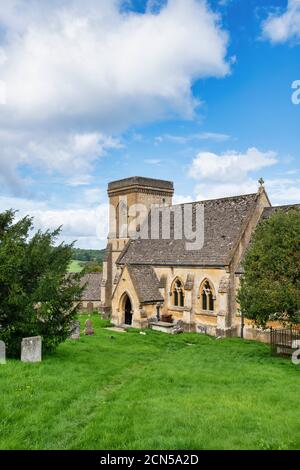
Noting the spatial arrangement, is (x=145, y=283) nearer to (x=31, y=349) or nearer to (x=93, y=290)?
(x=31, y=349)

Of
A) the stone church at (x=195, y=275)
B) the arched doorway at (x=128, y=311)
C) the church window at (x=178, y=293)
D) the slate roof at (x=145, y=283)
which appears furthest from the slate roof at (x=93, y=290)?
the church window at (x=178, y=293)

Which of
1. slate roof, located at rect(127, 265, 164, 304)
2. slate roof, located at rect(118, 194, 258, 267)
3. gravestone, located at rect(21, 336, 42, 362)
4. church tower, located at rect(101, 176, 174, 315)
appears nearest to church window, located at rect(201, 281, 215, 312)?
slate roof, located at rect(118, 194, 258, 267)

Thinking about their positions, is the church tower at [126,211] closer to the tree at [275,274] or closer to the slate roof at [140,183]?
the slate roof at [140,183]

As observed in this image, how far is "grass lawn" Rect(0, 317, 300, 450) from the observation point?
973cm

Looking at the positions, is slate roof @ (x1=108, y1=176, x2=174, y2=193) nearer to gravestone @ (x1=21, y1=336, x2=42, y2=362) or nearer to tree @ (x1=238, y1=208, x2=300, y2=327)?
tree @ (x1=238, y1=208, x2=300, y2=327)

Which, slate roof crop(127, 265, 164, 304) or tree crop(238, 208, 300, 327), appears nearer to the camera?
tree crop(238, 208, 300, 327)

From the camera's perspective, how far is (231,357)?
2241 cm

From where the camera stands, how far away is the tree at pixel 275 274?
20.4 m

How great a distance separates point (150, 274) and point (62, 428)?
2687cm

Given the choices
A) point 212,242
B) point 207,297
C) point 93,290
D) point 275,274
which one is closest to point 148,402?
point 275,274

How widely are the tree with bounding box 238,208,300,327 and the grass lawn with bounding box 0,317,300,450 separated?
2599 millimetres

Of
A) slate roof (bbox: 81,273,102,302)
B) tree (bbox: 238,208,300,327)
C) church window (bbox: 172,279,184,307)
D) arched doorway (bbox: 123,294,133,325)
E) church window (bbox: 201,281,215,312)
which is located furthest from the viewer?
slate roof (bbox: 81,273,102,302)

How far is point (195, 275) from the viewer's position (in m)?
33.8

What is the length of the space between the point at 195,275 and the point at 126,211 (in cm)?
1574
